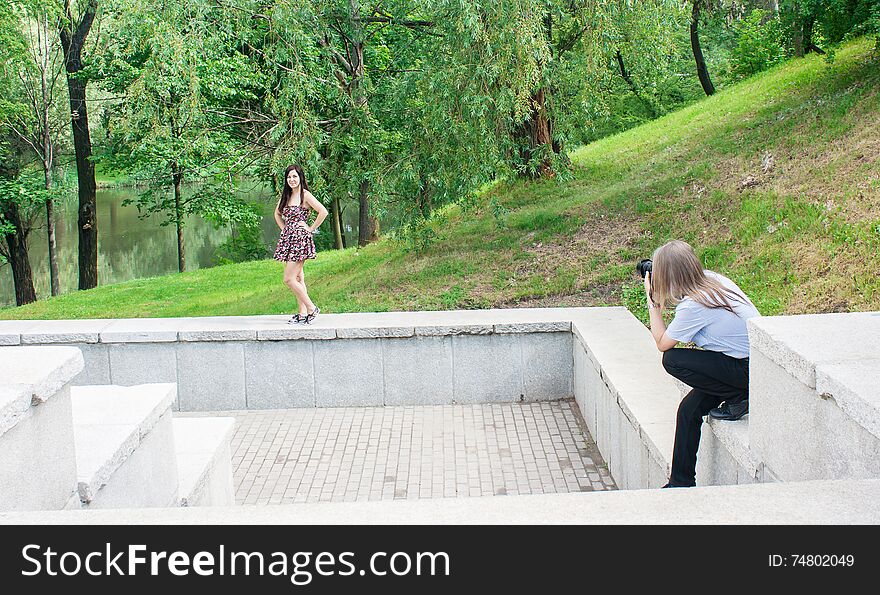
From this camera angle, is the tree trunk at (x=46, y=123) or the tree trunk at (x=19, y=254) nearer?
the tree trunk at (x=19, y=254)

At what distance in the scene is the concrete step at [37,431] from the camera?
3.29 m

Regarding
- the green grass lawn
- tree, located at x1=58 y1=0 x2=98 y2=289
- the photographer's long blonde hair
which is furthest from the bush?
the photographer's long blonde hair

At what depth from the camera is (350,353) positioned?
26.2ft

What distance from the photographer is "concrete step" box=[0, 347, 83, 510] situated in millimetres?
3287

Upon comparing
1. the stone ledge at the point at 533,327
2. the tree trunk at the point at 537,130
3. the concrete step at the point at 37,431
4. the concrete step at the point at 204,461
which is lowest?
the concrete step at the point at 204,461

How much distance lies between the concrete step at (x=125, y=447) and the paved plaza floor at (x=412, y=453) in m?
1.62

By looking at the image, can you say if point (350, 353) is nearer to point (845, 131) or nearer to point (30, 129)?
point (845, 131)

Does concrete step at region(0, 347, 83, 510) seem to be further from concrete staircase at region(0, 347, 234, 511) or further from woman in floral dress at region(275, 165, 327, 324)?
woman in floral dress at region(275, 165, 327, 324)

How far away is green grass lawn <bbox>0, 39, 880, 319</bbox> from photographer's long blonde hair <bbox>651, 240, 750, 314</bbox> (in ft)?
11.7

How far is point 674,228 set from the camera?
11.4 meters

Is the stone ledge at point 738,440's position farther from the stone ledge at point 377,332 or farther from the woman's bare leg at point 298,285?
the woman's bare leg at point 298,285

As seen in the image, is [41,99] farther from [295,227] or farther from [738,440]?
[738,440]

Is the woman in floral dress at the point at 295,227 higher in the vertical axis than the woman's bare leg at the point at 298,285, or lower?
higher

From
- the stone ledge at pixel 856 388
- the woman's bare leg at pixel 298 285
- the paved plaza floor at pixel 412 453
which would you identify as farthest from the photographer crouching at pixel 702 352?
the woman's bare leg at pixel 298 285
